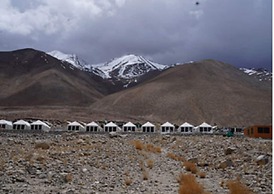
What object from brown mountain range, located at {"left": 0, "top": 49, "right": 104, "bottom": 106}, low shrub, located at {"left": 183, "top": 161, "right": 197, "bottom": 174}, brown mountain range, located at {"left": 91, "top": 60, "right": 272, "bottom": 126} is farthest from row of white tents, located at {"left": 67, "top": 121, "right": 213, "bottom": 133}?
brown mountain range, located at {"left": 0, "top": 49, "right": 104, "bottom": 106}

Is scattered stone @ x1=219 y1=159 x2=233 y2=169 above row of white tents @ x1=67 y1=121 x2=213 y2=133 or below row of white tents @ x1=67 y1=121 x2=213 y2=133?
below

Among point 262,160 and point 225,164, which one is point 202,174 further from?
point 262,160

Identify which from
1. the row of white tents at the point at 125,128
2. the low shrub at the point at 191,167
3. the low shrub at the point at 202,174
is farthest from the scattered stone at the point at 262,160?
the row of white tents at the point at 125,128

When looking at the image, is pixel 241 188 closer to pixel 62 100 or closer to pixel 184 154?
pixel 184 154

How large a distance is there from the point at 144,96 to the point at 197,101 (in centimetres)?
1847

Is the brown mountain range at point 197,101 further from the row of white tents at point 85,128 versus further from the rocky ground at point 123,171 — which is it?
the rocky ground at point 123,171

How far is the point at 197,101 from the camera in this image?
128 metres

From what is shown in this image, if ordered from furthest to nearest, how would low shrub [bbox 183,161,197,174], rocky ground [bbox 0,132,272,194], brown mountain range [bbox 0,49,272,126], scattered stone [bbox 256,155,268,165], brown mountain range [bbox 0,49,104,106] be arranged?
1. brown mountain range [bbox 0,49,104,106]
2. brown mountain range [bbox 0,49,272,126]
3. low shrub [bbox 183,161,197,174]
4. scattered stone [bbox 256,155,268,165]
5. rocky ground [bbox 0,132,272,194]

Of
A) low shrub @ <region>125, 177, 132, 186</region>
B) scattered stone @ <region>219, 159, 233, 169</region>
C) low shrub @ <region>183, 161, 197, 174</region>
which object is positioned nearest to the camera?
low shrub @ <region>125, 177, 132, 186</region>

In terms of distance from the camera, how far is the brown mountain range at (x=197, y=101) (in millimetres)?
116812

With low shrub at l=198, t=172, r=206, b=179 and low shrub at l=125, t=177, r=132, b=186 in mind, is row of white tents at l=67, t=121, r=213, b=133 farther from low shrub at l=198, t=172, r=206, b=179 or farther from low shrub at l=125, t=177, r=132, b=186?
low shrub at l=125, t=177, r=132, b=186

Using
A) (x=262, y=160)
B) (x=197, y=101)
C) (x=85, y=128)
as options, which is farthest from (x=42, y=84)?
(x=262, y=160)

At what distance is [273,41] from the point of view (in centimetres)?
744

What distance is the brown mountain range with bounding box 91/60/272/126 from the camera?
117 meters
